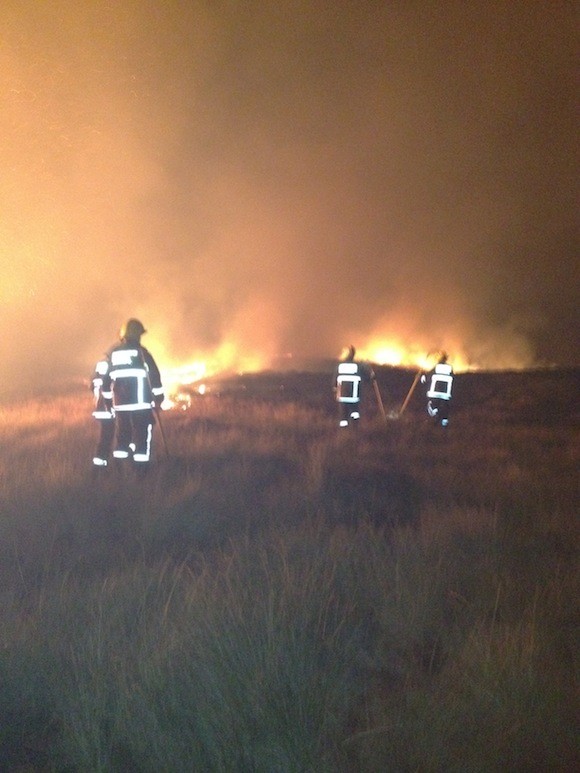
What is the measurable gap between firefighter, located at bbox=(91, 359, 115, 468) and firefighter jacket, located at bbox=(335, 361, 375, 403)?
505cm

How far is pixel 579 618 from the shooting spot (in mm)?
4172

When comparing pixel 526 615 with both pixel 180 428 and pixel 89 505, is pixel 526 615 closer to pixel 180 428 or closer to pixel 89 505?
pixel 89 505

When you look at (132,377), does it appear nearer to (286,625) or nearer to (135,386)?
(135,386)

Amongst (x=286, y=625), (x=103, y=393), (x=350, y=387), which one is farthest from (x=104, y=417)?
(x=286, y=625)

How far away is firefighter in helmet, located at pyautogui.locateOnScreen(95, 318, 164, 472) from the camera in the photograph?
8.89m

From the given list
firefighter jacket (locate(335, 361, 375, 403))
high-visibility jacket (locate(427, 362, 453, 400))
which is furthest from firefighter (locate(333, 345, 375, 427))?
high-visibility jacket (locate(427, 362, 453, 400))

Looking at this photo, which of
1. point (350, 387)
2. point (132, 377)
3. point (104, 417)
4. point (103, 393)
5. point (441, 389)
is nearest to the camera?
point (132, 377)

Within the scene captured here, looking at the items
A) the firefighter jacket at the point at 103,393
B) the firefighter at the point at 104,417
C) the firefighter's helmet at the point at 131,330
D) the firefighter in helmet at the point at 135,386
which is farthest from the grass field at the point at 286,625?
the firefighter's helmet at the point at 131,330

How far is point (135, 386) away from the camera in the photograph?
896 cm

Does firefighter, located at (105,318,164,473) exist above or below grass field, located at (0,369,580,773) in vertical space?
above

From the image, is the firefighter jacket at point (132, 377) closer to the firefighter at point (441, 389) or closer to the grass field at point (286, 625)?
the grass field at point (286, 625)

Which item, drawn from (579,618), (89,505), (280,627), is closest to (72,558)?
(89,505)

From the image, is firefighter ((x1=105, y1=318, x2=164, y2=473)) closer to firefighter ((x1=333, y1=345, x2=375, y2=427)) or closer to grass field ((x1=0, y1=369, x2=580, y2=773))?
grass field ((x1=0, y1=369, x2=580, y2=773))

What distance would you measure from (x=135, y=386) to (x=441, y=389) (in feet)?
23.1
